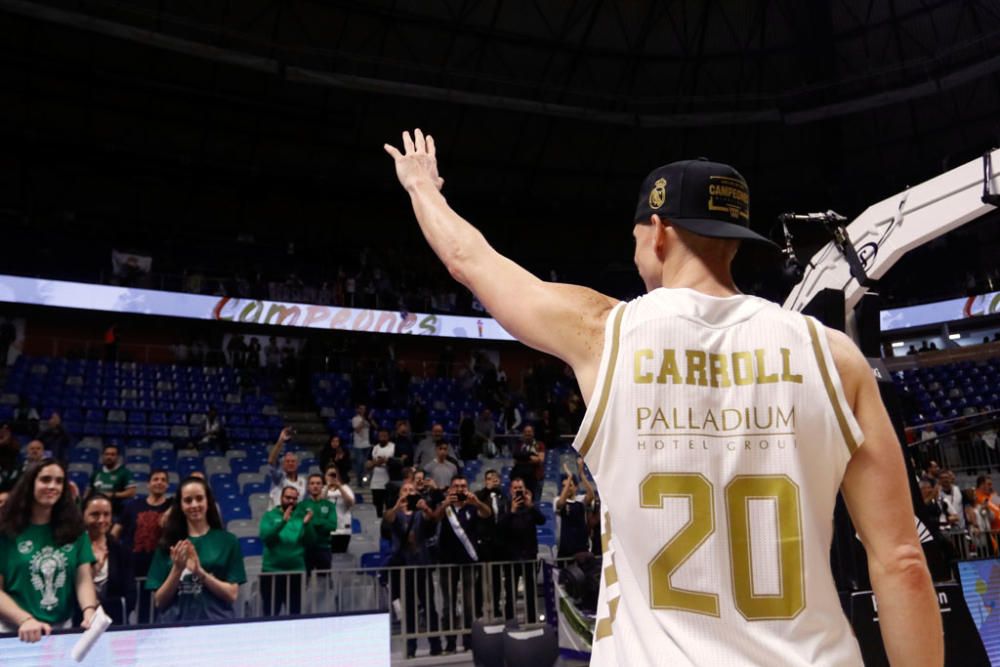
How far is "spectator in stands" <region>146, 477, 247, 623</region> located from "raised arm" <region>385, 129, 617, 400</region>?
15.8 feet

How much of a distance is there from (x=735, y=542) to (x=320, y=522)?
25.6ft

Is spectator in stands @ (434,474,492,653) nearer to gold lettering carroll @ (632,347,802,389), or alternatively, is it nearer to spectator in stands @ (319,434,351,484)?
spectator in stands @ (319,434,351,484)

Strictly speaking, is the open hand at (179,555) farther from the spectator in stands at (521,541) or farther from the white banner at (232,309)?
the white banner at (232,309)

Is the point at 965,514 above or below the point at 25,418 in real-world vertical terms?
below

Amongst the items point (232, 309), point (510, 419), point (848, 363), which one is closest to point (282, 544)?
Answer: point (848, 363)

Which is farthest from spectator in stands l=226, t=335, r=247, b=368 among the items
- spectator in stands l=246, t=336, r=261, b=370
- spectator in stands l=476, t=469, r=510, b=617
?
spectator in stands l=476, t=469, r=510, b=617

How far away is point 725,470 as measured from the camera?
1555 millimetres

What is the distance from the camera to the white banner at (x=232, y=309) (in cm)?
1894

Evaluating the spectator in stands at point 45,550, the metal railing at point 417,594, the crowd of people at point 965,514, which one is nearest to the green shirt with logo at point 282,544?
the metal railing at point 417,594

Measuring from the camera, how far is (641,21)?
77.2 ft

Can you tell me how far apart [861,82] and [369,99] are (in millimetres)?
14576

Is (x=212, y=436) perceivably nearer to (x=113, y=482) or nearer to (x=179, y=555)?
(x=113, y=482)

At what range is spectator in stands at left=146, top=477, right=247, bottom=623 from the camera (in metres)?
5.87

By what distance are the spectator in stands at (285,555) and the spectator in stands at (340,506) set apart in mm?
1356
